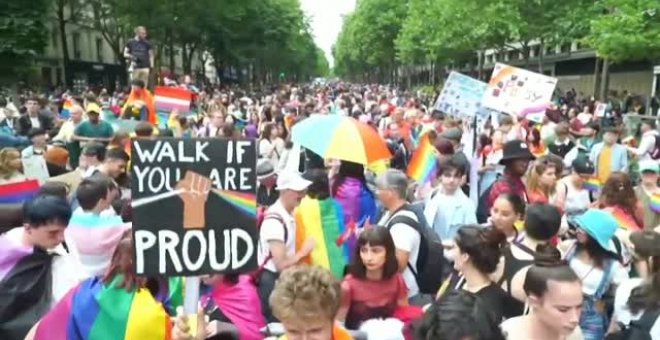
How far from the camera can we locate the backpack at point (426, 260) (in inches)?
195

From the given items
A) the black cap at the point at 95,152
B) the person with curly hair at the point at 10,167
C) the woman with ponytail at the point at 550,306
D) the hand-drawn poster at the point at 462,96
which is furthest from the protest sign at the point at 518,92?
the woman with ponytail at the point at 550,306

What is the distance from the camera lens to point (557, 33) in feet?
89.8

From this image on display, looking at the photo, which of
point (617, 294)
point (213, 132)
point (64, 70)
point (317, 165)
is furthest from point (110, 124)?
point (64, 70)

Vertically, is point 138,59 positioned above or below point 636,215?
above

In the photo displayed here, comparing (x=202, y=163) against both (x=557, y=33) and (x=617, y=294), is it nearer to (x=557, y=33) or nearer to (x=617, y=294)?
(x=617, y=294)

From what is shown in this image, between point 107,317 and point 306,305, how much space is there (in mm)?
965

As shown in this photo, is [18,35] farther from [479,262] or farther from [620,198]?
[479,262]

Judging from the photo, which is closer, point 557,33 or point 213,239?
point 213,239

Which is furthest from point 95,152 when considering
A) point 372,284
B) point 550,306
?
point 550,306

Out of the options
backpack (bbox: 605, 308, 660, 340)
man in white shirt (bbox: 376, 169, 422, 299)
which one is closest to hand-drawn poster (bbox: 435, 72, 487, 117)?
man in white shirt (bbox: 376, 169, 422, 299)

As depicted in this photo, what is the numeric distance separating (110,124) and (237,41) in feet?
130

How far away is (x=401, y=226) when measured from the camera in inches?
191

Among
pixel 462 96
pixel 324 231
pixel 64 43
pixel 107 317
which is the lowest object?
pixel 324 231

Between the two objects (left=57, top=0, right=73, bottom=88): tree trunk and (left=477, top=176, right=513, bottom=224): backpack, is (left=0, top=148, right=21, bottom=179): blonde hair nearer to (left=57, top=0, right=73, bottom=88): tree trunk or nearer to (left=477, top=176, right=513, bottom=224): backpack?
(left=477, top=176, right=513, bottom=224): backpack
